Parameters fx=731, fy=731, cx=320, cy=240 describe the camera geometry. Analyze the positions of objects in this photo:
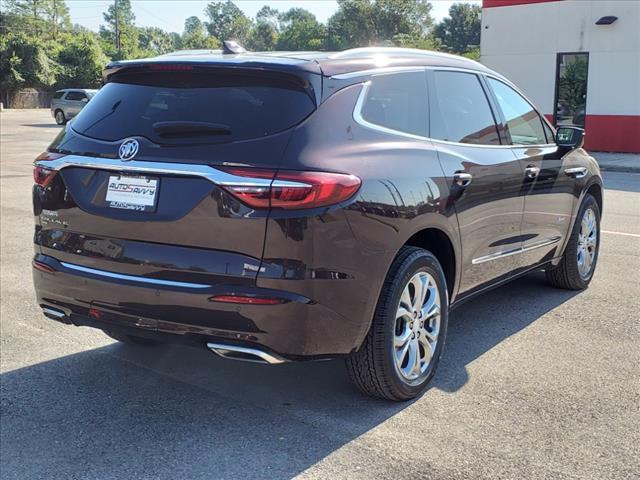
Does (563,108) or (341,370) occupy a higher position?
(563,108)

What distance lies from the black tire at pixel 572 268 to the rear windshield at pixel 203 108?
127 inches

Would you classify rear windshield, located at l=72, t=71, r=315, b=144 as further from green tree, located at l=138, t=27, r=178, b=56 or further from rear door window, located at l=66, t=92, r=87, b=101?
green tree, located at l=138, t=27, r=178, b=56

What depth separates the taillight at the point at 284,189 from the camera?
315 cm

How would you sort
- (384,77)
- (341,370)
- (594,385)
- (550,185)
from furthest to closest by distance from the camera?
(550,185), (341,370), (594,385), (384,77)

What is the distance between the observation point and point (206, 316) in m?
3.27

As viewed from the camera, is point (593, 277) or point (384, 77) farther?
point (593, 277)

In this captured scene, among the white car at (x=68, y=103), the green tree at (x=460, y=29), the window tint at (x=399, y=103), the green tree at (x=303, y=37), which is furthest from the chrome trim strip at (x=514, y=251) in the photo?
the green tree at (x=460, y=29)

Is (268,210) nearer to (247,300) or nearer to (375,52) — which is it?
(247,300)

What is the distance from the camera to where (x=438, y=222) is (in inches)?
154

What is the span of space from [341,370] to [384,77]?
68.6 inches

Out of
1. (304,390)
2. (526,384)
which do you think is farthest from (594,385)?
(304,390)

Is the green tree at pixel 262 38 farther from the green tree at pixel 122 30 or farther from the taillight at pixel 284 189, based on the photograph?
the taillight at pixel 284 189

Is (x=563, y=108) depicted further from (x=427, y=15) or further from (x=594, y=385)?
(x=427, y=15)

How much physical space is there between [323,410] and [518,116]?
2.65m
